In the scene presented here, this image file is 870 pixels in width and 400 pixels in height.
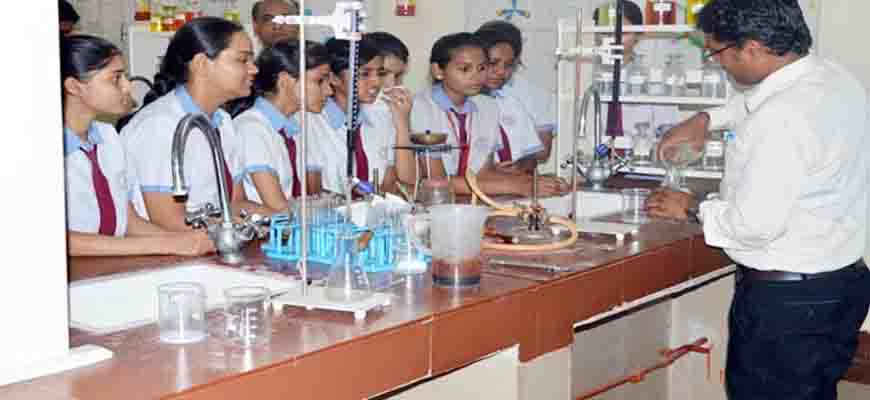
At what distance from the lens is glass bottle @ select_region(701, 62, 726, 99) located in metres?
3.76

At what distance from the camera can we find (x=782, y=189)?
2369 millimetres

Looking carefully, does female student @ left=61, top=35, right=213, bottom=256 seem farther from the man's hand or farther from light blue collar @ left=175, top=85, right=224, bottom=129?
the man's hand

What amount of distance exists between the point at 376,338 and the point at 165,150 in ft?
4.26

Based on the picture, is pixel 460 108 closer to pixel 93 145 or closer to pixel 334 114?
pixel 334 114

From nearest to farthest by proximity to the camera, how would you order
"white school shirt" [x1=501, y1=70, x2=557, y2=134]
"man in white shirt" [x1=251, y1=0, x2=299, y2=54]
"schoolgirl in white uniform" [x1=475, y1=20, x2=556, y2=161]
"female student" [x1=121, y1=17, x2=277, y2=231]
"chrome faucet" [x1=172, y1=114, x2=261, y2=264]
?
"chrome faucet" [x1=172, y1=114, x2=261, y2=264] < "female student" [x1=121, y1=17, x2=277, y2=231] < "schoolgirl in white uniform" [x1=475, y1=20, x2=556, y2=161] < "white school shirt" [x1=501, y1=70, x2=557, y2=134] < "man in white shirt" [x1=251, y1=0, x2=299, y2=54]

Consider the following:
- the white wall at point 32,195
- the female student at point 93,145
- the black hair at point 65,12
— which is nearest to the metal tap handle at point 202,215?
the female student at point 93,145

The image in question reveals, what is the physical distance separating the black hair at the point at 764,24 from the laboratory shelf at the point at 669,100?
121cm

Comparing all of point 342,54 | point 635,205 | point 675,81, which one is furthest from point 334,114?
point 675,81

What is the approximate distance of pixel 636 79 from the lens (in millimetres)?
3916

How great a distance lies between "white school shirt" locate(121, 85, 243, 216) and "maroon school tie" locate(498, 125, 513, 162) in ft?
4.93

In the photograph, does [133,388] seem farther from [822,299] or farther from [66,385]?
[822,299]

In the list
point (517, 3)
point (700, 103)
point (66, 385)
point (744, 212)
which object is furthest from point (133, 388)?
point (517, 3)

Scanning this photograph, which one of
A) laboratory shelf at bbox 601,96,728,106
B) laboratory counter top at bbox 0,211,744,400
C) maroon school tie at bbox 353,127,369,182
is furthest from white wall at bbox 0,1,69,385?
laboratory shelf at bbox 601,96,728,106

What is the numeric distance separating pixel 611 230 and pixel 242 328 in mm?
1291
